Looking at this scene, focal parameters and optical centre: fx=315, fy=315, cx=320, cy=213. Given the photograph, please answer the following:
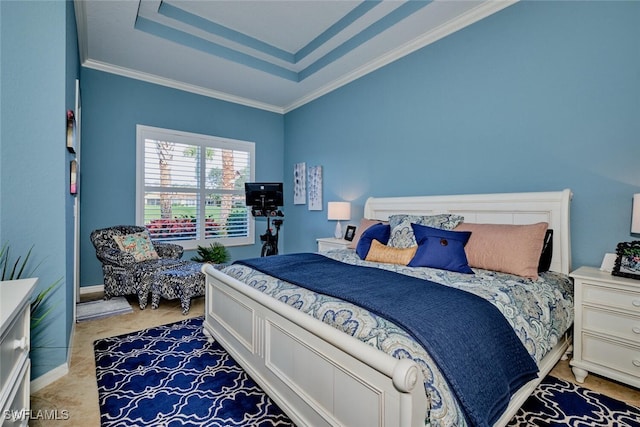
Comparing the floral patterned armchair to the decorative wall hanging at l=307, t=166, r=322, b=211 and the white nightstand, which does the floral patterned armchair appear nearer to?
the white nightstand

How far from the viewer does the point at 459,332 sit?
124 cm

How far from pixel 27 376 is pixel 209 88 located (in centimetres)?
424

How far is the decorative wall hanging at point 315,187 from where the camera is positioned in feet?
15.7

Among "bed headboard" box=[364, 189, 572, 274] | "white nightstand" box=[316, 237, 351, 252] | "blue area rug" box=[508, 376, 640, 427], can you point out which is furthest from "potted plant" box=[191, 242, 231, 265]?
"blue area rug" box=[508, 376, 640, 427]

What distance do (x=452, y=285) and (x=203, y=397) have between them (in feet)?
5.14

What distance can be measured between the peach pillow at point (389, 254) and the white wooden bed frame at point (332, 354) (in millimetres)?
882

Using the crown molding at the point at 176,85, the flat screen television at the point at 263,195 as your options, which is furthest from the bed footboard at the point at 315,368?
the crown molding at the point at 176,85

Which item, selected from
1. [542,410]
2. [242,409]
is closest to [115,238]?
[242,409]

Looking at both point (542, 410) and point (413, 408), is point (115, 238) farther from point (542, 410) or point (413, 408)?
point (542, 410)

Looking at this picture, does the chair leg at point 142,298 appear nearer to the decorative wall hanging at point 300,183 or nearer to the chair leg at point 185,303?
the chair leg at point 185,303

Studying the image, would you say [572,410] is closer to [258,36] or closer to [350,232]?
[350,232]

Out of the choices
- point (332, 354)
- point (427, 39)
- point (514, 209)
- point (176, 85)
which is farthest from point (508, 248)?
point (176, 85)

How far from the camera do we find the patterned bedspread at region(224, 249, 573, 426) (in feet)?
3.50

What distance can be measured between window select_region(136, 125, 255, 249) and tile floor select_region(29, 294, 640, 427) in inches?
70.4
